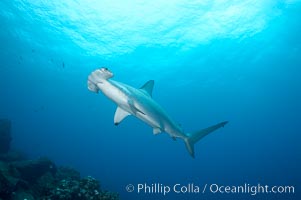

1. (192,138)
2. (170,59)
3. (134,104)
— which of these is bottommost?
(134,104)

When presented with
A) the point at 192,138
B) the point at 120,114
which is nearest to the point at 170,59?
the point at 192,138

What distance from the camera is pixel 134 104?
6.89 metres

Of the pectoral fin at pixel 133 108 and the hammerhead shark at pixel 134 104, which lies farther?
the pectoral fin at pixel 133 108

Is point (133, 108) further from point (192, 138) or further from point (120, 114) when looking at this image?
point (192, 138)

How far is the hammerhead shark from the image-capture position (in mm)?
6352

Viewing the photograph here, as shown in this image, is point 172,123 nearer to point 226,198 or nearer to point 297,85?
point 297,85

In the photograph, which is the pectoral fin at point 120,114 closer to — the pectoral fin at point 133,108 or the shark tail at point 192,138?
the pectoral fin at point 133,108

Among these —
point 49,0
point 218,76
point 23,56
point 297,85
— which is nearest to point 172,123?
point 49,0

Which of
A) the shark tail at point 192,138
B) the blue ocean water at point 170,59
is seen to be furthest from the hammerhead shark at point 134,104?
the blue ocean water at point 170,59

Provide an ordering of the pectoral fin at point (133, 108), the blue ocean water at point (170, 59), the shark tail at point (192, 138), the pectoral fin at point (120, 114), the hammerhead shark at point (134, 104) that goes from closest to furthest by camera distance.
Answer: the hammerhead shark at point (134, 104), the pectoral fin at point (133, 108), the pectoral fin at point (120, 114), the shark tail at point (192, 138), the blue ocean water at point (170, 59)

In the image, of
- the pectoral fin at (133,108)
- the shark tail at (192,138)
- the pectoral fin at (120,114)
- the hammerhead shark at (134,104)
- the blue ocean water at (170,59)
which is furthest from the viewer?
the blue ocean water at (170,59)

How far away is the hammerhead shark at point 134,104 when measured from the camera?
6352 millimetres

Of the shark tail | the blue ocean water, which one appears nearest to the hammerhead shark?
the shark tail

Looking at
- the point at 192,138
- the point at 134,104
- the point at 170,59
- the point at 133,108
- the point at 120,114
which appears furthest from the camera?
the point at 170,59
